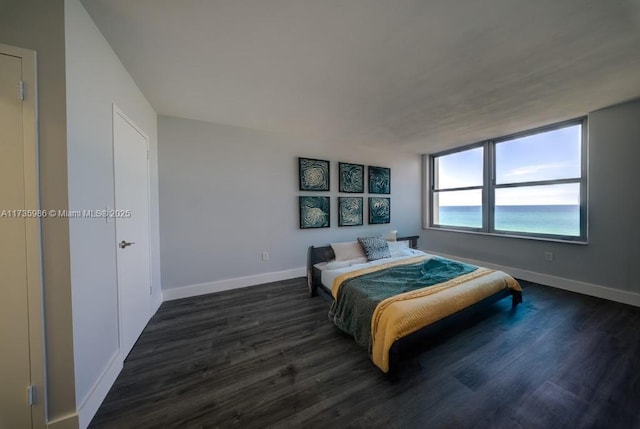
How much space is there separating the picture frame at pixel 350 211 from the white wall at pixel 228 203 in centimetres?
14

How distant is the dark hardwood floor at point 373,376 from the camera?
4.23ft

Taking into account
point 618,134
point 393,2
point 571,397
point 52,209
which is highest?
point 393,2

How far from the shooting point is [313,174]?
147 inches

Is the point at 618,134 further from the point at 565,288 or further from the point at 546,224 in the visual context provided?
the point at 565,288

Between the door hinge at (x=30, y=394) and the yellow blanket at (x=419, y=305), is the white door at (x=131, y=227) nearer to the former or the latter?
the door hinge at (x=30, y=394)

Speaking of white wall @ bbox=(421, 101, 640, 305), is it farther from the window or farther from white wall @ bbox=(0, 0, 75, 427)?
white wall @ bbox=(0, 0, 75, 427)

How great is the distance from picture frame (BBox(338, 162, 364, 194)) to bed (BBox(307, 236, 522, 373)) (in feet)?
4.67

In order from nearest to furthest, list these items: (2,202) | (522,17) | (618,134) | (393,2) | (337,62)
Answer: (2,202) < (393,2) < (522,17) < (337,62) < (618,134)

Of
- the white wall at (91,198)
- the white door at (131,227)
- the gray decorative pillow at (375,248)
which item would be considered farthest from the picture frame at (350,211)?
the white wall at (91,198)

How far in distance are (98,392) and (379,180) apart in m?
4.57

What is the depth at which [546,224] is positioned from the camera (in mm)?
3354

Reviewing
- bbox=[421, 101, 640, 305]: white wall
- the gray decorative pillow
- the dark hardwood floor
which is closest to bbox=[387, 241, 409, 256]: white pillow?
the gray decorative pillow

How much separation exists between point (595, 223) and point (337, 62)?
13.6 feet

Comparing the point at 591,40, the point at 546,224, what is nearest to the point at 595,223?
the point at 546,224
